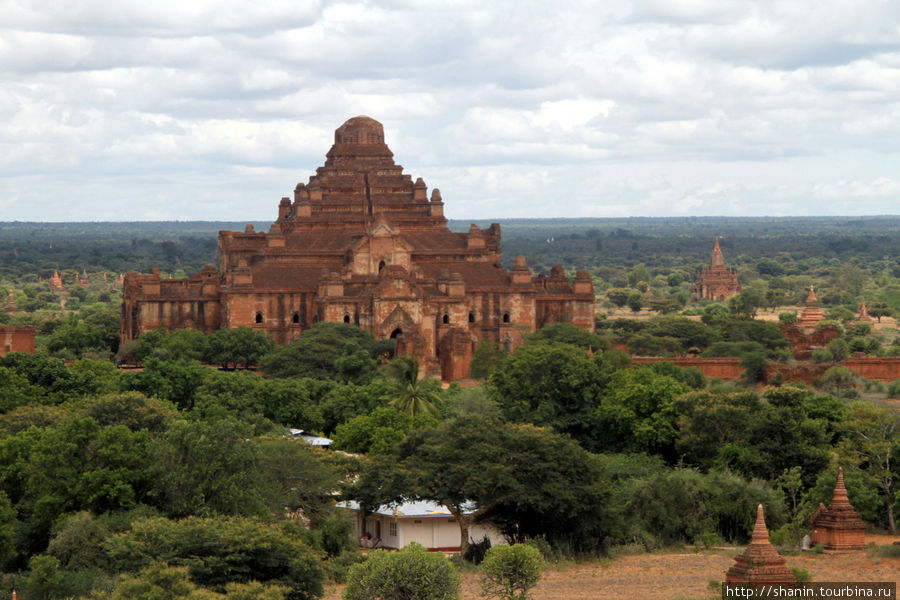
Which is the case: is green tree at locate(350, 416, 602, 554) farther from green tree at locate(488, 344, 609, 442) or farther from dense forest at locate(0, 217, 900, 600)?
green tree at locate(488, 344, 609, 442)

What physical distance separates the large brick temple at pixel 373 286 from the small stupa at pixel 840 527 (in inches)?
1520

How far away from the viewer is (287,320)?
85938 mm

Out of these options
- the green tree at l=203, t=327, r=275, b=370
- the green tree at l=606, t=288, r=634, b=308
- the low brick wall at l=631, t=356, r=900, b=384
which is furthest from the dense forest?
the green tree at l=606, t=288, r=634, b=308

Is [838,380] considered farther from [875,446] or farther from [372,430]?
[372,430]

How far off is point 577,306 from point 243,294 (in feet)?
55.7

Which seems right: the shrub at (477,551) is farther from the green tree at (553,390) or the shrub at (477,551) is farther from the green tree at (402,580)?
the green tree at (553,390)

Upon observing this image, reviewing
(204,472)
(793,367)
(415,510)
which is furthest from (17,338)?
(204,472)

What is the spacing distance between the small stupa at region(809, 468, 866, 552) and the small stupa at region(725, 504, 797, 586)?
24.4 ft

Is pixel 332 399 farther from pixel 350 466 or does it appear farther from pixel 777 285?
pixel 777 285

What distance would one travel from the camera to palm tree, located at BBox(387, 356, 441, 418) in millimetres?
58438

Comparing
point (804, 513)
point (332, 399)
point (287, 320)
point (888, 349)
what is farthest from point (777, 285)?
point (804, 513)

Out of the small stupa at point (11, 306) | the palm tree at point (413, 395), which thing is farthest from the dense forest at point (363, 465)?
the small stupa at point (11, 306)

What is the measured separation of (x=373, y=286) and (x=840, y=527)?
4571 centimetres

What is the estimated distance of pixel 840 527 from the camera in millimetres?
41875
